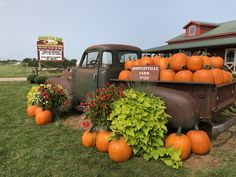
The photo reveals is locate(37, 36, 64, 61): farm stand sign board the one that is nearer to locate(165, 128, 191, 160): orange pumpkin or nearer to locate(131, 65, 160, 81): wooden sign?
locate(131, 65, 160, 81): wooden sign

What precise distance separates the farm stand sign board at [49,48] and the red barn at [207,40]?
11.5 metres

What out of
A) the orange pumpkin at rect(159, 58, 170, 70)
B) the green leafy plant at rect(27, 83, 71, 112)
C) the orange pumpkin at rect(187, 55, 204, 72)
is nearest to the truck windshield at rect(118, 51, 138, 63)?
the orange pumpkin at rect(159, 58, 170, 70)

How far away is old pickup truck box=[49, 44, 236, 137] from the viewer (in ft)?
12.3

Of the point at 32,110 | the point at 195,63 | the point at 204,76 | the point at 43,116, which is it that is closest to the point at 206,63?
the point at 195,63

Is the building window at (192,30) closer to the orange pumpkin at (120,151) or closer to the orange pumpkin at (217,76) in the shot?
the orange pumpkin at (217,76)

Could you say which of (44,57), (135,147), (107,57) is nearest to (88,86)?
(107,57)

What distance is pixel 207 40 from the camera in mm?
22922

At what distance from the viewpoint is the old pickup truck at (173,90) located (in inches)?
147

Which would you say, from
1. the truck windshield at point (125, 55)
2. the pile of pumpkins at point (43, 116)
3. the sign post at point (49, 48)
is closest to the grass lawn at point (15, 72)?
the sign post at point (49, 48)

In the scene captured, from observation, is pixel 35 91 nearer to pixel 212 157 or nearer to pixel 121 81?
pixel 121 81

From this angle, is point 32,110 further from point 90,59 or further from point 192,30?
point 192,30

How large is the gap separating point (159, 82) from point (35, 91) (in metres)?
4.10

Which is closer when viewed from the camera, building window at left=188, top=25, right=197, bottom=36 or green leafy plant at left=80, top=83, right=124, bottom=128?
green leafy plant at left=80, top=83, right=124, bottom=128

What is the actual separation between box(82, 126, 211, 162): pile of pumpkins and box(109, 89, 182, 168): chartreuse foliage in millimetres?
126
